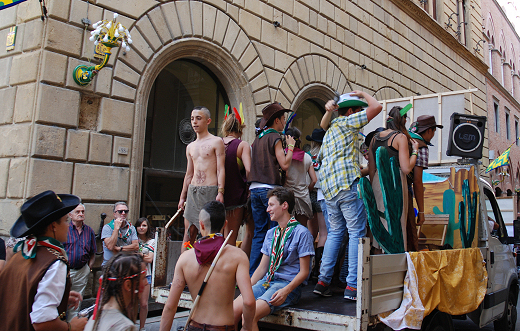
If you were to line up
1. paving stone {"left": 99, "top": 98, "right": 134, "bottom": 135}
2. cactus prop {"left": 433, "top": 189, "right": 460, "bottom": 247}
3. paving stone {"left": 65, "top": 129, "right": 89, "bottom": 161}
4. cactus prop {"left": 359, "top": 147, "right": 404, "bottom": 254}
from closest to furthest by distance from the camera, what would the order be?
cactus prop {"left": 359, "top": 147, "right": 404, "bottom": 254}
cactus prop {"left": 433, "top": 189, "right": 460, "bottom": 247}
paving stone {"left": 65, "top": 129, "right": 89, "bottom": 161}
paving stone {"left": 99, "top": 98, "right": 134, "bottom": 135}

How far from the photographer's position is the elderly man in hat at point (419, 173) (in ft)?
14.2

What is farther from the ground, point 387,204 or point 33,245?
point 387,204

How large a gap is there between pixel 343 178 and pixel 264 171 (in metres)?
0.89

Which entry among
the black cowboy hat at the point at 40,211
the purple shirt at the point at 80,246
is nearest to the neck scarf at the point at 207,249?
the black cowboy hat at the point at 40,211

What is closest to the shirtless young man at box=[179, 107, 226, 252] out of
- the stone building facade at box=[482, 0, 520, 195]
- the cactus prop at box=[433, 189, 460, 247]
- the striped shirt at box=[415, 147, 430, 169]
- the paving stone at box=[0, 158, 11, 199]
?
the striped shirt at box=[415, 147, 430, 169]

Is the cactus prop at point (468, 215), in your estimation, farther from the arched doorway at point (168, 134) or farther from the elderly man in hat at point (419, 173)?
the arched doorway at point (168, 134)

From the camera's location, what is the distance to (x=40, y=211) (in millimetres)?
2432

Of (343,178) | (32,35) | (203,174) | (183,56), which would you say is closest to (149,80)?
(183,56)

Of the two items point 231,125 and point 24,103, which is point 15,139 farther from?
point 231,125

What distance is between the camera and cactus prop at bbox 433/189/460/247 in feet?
17.8

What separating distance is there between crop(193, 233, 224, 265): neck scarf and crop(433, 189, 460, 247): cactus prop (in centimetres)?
371

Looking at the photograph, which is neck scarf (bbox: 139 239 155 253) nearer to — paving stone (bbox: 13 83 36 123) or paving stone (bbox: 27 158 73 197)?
paving stone (bbox: 27 158 73 197)

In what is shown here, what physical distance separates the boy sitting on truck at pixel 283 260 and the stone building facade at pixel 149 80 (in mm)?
3753

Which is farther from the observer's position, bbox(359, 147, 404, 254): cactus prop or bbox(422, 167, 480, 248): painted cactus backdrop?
bbox(422, 167, 480, 248): painted cactus backdrop
